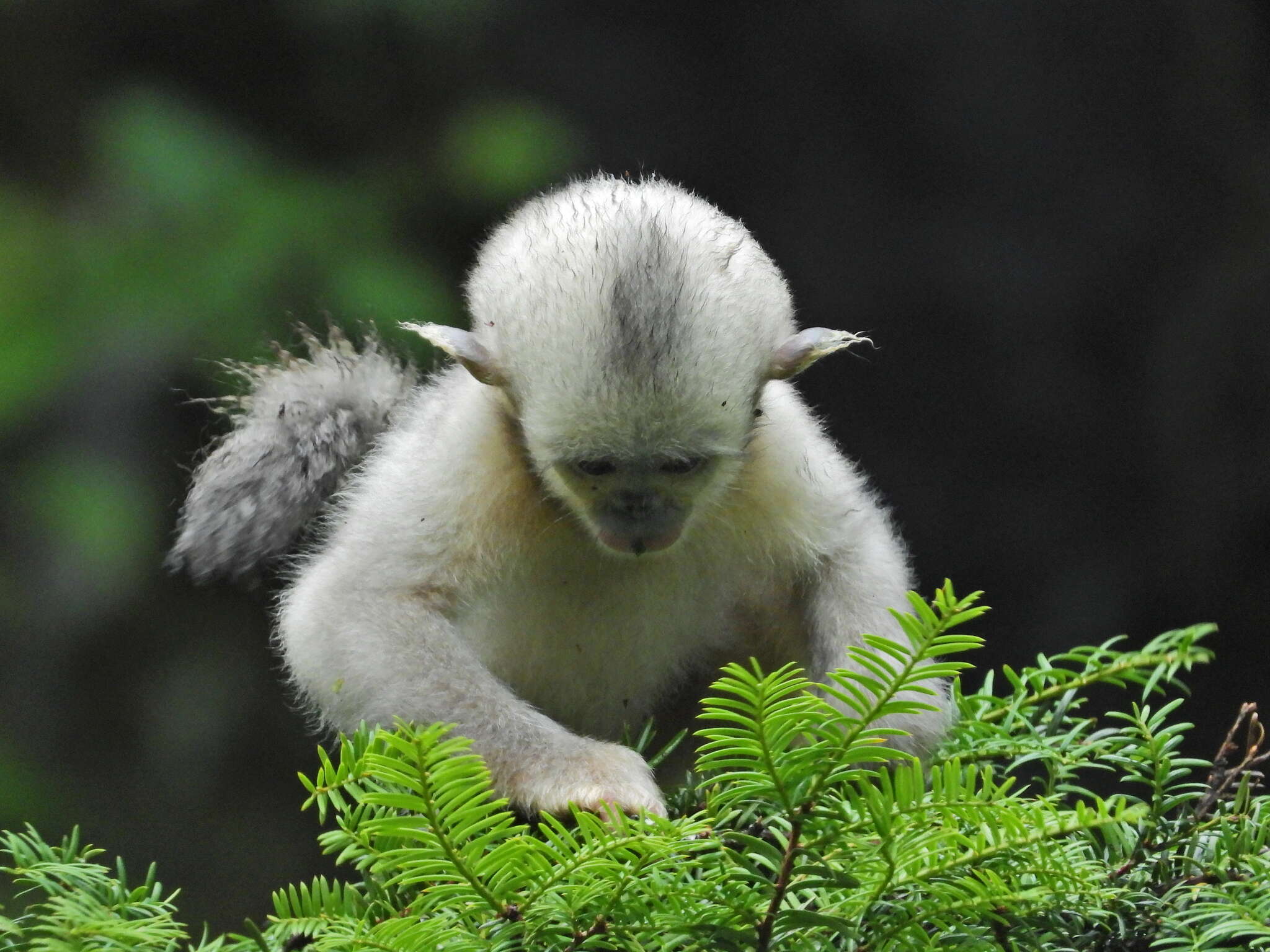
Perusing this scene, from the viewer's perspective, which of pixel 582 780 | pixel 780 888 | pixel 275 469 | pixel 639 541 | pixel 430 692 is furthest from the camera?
pixel 275 469

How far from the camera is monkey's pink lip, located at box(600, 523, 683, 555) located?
175 centimetres

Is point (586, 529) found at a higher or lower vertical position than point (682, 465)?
lower

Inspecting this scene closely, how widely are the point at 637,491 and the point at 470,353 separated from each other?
29cm

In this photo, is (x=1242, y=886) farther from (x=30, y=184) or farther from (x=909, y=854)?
(x=30, y=184)

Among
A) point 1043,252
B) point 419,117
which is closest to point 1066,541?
point 1043,252

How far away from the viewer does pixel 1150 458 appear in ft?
11.2

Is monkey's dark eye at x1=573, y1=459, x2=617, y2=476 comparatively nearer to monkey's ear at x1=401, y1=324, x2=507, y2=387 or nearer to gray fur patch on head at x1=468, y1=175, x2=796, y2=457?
gray fur patch on head at x1=468, y1=175, x2=796, y2=457

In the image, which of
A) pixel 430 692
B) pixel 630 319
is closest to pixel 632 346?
pixel 630 319

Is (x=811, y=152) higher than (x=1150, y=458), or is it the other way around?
(x=811, y=152)

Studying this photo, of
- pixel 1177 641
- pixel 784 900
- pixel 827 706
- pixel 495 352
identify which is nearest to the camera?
pixel 827 706

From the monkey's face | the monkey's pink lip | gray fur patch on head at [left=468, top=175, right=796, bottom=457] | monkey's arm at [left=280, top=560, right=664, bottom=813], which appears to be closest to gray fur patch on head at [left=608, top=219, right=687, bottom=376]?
gray fur patch on head at [left=468, top=175, right=796, bottom=457]

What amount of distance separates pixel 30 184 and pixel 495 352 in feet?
7.11

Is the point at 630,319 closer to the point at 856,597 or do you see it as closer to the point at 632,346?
the point at 632,346

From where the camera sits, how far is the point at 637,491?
5.62 ft
